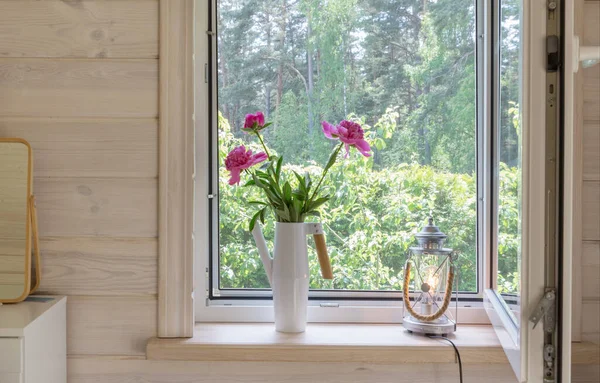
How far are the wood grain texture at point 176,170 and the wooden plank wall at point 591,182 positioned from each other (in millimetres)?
906

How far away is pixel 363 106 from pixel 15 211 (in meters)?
0.89

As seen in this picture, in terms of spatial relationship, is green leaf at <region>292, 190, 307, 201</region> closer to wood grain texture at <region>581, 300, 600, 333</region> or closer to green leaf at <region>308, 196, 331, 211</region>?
green leaf at <region>308, 196, 331, 211</region>

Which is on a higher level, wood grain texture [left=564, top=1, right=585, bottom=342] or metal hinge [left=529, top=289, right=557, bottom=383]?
wood grain texture [left=564, top=1, right=585, bottom=342]

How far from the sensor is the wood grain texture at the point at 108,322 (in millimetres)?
1542

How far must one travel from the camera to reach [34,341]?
1291mm

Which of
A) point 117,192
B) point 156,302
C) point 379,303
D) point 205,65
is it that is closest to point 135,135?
point 117,192

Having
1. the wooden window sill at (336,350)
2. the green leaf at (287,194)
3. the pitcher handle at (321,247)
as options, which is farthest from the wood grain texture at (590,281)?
the green leaf at (287,194)

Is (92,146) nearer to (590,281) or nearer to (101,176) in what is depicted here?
(101,176)

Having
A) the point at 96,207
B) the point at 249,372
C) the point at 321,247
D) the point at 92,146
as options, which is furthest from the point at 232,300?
the point at 92,146

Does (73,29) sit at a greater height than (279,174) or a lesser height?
greater

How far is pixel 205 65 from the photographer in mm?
1646

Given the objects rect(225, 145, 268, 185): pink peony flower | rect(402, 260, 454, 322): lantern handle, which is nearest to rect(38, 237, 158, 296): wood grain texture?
rect(225, 145, 268, 185): pink peony flower

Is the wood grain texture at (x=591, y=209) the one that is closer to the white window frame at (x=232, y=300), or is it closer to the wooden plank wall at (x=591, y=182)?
the wooden plank wall at (x=591, y=182)

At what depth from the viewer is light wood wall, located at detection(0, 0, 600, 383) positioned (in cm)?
152
